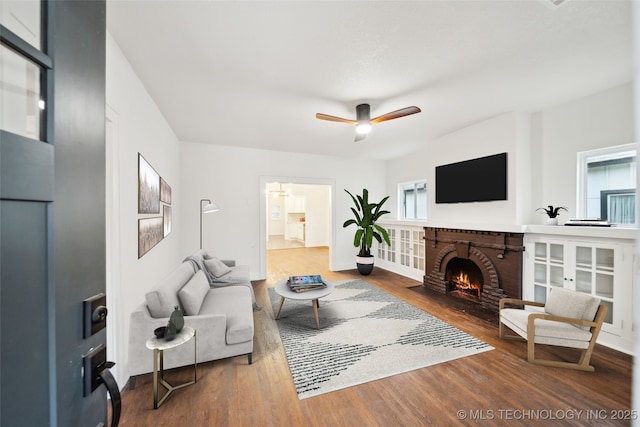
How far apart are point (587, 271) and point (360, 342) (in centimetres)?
265

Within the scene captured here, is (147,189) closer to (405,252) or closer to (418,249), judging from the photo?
(418,249)

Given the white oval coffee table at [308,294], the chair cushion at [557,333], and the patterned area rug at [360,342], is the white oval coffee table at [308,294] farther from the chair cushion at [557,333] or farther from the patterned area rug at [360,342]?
the chair cushion at [557,333]

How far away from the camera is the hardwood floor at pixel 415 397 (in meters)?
1.66

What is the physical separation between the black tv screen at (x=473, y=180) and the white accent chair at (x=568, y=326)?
62.7 inches

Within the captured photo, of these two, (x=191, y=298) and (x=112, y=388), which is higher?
(x=112, y=388)

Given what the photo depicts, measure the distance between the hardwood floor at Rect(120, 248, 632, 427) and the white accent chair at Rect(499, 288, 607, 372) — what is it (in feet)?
0.42

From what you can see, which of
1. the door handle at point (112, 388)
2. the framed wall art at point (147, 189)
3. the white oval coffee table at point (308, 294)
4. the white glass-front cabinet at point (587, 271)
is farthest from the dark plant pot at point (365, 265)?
the door handle at point (112, 388)

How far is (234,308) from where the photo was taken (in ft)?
8.27

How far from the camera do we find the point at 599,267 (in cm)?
261

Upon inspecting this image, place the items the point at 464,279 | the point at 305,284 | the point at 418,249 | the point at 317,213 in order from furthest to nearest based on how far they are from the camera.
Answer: the point at 317,213 → the point at 418,249 → the point at 464,279 → the point at 305,284

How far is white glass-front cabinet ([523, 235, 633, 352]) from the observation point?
95.6 inches

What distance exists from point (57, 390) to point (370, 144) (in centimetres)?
495

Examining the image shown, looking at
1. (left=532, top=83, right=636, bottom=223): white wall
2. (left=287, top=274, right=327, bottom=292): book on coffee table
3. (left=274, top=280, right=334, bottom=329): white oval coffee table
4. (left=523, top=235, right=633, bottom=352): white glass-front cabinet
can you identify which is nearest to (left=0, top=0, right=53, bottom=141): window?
(left=274, top=280, right=334, bottom=329): white oval coffee table

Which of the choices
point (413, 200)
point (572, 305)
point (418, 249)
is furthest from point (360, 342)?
point (413, 200)
